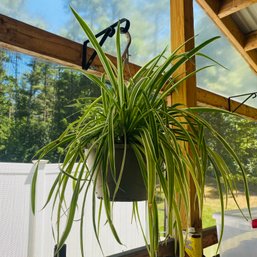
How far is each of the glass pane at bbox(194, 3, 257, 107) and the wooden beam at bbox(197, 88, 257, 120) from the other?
119 millimetres

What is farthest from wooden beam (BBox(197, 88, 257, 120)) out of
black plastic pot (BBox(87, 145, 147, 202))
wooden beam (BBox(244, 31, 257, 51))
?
black plastic pot (BBox(87, 145, 147, 202))

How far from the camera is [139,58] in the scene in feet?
4.78

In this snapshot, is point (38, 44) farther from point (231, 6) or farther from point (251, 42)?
point (251, 42)

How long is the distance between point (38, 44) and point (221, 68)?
5.04 feet

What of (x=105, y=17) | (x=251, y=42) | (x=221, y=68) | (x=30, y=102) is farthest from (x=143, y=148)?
(x=251, y=42)

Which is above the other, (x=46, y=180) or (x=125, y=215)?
(x=46, y=180)

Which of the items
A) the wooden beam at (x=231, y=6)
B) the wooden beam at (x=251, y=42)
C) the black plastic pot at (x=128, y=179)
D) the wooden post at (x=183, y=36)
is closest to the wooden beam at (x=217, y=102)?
the wooden post at (x=183, y=36)

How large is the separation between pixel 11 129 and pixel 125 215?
565mm

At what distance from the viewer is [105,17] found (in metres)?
1.30

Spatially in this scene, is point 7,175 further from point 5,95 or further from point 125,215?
point 125,215

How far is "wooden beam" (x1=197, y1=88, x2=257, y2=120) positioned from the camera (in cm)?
173

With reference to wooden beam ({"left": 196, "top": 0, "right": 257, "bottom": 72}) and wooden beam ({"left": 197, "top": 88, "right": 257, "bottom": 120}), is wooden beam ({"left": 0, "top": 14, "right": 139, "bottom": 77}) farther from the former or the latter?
wooden beam ({"left": 196, "top": 0, "right": 257, "bottom": 72})

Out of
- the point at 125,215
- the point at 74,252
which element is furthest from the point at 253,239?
the point at 74,252

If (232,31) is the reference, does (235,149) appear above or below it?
below
